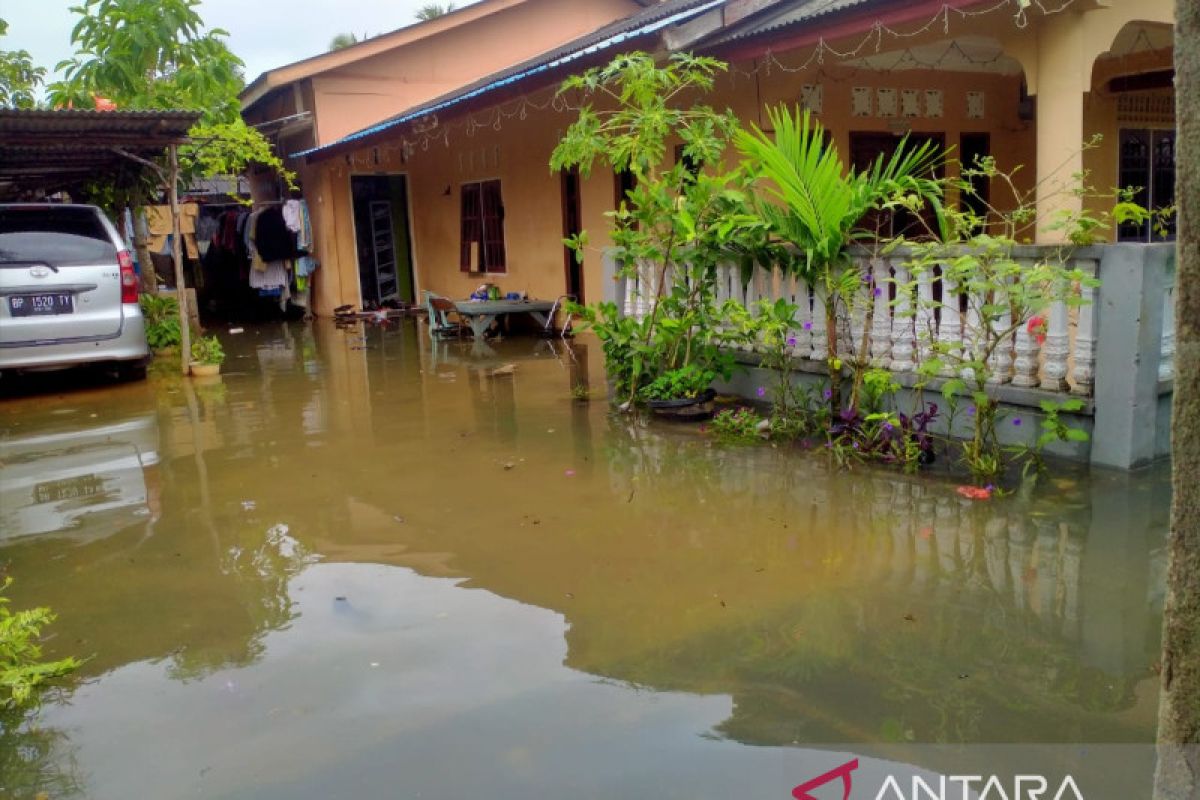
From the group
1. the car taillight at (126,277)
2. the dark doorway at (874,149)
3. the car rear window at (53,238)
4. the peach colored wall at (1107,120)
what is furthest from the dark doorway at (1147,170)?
the car rear window at (53,238)

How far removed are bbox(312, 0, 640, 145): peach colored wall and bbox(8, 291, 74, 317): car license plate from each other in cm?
864

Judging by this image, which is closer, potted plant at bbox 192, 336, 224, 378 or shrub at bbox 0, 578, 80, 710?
shrub at bbox 0, 578, 80, 710

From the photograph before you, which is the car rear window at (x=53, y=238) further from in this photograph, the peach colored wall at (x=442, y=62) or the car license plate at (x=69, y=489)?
the peach colored wall at (x=442, y=62)

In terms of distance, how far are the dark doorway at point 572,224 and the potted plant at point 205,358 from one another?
4459 millimetres

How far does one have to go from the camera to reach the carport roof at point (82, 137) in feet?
28.8

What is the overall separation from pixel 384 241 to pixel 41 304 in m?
9.91

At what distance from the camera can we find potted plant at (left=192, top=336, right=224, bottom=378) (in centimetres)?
1023

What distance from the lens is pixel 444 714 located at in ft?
10.1

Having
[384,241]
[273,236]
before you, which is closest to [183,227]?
[273,236]

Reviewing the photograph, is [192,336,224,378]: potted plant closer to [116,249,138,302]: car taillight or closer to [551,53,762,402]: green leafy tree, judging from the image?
[116,249,138,302]: car taillight

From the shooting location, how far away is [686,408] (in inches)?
273

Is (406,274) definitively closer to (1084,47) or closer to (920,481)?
(1084,47)

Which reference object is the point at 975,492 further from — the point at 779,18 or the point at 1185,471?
the point at 779,18

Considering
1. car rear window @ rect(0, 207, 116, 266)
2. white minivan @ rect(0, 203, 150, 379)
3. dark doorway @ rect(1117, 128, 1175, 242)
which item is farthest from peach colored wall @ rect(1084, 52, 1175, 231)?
car rear window @ rect(0, 207, 116, 266)
